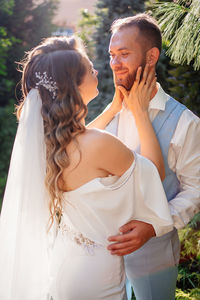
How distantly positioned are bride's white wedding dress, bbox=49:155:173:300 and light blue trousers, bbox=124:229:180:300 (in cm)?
29

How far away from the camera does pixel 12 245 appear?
1861mm

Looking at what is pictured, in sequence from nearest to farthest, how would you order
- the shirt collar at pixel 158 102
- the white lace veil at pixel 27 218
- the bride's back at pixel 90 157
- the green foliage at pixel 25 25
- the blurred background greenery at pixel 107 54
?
the bride's back at pixel 90 157 < the white lace veil at pixel 27 218 < the shirt collar at pixel 158 102 < the blurred background greenery at pixel 107 54 < the green foliage at pixel 25 25

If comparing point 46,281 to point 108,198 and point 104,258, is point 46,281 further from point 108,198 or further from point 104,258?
point 108,198

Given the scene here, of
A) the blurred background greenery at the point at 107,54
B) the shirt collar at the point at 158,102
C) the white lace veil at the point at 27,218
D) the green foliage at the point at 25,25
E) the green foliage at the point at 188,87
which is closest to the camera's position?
the white lace veil at the point at 27,218

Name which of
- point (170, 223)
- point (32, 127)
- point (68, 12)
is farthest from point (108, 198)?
point (68, 12)

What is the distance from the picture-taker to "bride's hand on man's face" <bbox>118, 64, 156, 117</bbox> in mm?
2131

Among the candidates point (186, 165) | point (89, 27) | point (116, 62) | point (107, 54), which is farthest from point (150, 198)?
point (89, 27)

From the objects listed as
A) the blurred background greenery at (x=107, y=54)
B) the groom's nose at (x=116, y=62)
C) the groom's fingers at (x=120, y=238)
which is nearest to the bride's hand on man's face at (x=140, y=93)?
the groom's nose at (x=116, y=62)

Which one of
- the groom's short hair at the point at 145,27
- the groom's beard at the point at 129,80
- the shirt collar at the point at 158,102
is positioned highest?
the groom's short hair at the point at 145,27

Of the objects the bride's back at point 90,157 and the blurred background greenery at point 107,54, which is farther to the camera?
the blurred background greenery at point 107,54

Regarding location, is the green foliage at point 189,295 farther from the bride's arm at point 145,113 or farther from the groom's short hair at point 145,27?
the groom's short hair at point 145,27

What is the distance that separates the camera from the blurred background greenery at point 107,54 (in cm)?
235

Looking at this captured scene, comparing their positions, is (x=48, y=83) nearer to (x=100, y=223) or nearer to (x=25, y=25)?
(x=100, y=223)

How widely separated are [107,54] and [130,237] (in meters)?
4.61
